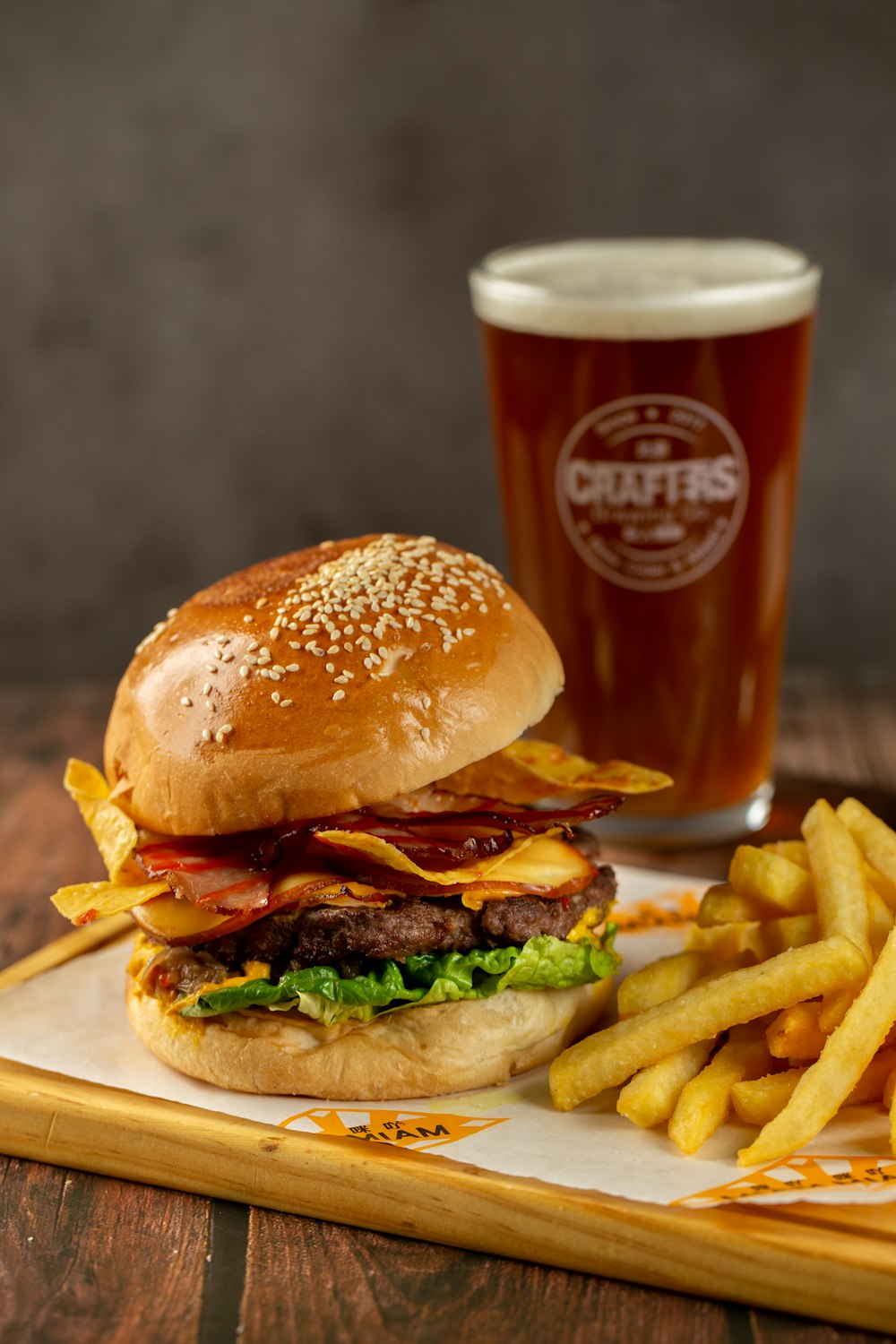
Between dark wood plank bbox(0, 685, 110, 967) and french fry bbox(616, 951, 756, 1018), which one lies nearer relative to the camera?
french fry bbox(616, 951, 756, 1018)

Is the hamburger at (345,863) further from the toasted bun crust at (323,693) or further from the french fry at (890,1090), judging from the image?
the french fry at (890,1090)

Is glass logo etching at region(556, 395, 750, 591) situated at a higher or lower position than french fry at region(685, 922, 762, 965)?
higher

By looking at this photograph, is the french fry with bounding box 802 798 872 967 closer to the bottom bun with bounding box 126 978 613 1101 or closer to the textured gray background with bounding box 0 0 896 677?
the bottom bun with bounding box 126 978 613 1101

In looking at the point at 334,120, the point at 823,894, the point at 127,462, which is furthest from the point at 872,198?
the point at 823,894

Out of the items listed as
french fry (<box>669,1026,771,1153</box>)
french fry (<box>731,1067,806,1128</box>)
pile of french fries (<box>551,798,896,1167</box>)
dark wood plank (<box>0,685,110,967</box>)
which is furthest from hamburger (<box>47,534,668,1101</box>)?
dark wood plank (<box>0,685,110,967</box>)

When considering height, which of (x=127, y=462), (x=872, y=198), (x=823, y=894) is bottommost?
(x=127, y=462)

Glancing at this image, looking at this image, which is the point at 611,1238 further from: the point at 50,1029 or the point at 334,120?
the point at 334,120
